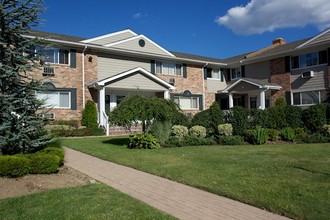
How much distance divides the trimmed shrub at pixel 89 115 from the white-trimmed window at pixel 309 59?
16.1 m

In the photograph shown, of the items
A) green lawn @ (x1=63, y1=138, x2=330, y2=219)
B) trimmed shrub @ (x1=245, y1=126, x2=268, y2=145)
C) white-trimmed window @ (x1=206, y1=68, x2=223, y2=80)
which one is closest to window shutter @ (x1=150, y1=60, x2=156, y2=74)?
white-trimmed window @ (x1=206, y1=68, x2=223, y2=80)

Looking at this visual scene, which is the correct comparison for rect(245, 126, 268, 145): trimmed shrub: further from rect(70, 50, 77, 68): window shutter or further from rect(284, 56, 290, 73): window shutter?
rect(70, 50, 77, 68): window shutter


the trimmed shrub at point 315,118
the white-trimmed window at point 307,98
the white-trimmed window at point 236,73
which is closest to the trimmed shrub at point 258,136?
the trimmed shrub at point 315,118

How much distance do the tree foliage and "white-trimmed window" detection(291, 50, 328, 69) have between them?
582 inches

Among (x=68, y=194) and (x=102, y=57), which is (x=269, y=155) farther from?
(x=102, y=57)

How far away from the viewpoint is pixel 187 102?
1106 inches

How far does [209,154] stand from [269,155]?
2022mm

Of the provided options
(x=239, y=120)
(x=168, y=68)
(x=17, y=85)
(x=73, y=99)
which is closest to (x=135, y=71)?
(x=168, y=68)

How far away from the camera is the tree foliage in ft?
42.2

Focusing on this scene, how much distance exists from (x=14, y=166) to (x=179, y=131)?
864cm

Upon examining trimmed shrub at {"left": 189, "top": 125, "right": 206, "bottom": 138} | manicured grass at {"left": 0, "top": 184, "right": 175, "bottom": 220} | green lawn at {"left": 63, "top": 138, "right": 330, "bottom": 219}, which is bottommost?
manicured grass at {"left": 0, "top": 184, "right": 175, "bottom": 220}

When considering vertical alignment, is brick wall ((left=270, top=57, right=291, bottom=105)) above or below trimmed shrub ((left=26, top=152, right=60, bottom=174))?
above

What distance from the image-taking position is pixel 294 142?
14.6 m

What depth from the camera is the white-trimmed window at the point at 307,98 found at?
23.2 m
